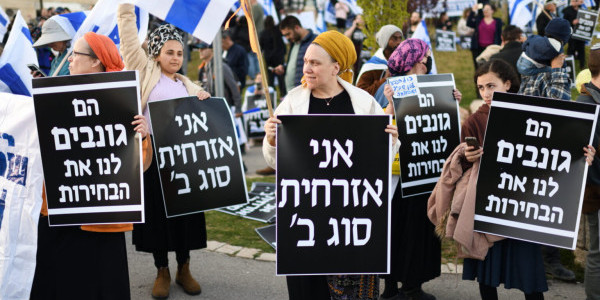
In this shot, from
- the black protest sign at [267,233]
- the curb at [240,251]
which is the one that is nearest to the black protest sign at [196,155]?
the curb at [240,251]

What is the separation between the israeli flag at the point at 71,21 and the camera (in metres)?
5.96

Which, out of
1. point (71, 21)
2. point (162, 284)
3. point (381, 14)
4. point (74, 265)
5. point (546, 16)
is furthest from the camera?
point (546, 16)

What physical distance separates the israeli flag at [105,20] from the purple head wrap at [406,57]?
207cm

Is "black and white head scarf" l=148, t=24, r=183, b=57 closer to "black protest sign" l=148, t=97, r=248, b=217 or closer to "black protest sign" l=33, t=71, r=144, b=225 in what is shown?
"black protest sign" l=148, t=97, r=248, b=217

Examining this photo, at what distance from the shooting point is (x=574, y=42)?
15.6 m

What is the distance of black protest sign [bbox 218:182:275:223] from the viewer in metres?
7.25

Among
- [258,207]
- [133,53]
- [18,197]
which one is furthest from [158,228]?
[258,207]

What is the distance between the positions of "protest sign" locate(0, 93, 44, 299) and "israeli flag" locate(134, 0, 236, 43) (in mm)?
1572

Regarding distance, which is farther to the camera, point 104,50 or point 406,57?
point 406,57

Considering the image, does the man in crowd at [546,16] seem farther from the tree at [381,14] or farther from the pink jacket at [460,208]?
the pink jacket at [460,208]

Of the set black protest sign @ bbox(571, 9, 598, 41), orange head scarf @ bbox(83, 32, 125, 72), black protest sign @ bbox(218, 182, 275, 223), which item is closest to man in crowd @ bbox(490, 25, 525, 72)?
black protest sign @ bbox(218, 182, 275, 223)

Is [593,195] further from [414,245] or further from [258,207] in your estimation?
[258,207]

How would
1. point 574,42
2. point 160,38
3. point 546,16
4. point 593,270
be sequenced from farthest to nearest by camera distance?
point 574,42 → point 546,16 → point 160,38 → point 593,270

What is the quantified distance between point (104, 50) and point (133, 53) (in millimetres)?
1145
